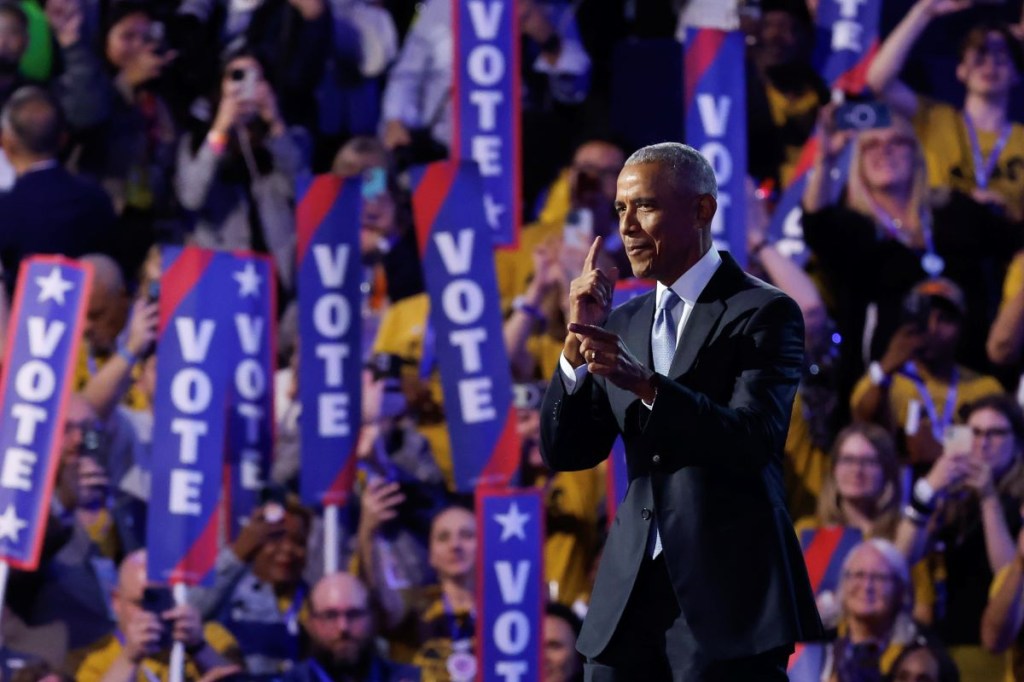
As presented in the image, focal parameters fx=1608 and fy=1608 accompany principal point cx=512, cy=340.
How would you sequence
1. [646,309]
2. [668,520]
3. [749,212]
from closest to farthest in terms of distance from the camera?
[668,520]
[646,309]
[749,212]

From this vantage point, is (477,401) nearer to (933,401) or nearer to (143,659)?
(143,659)

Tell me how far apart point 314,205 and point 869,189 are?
191cm

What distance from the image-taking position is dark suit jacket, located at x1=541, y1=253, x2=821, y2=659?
1861 mm

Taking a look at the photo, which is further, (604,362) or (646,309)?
(646,309)

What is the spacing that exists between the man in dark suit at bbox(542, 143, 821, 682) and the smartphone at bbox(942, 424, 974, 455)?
3.42 metres

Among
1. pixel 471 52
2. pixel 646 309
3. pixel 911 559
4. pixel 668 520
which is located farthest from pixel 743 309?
pixel 471 52

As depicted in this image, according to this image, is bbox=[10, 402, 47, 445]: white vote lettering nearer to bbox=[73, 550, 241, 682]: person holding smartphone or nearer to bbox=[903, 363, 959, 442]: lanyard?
bbox=[73, 550, 241, 682]: person holding smartphone

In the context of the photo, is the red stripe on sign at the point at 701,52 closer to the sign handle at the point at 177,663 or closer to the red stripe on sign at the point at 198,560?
the red stripe on sign at the point at 198,560

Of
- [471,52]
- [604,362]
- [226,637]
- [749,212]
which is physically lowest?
[226,637]

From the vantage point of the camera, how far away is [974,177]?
18.4 ft

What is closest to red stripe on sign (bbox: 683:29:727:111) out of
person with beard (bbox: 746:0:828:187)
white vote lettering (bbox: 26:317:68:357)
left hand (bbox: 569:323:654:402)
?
person with beard (bbox: 746:0:828:187)

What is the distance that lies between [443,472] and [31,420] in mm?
1373

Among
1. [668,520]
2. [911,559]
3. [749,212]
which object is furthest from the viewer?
[749,212]

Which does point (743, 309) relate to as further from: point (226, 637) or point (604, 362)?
point (226, 637)
